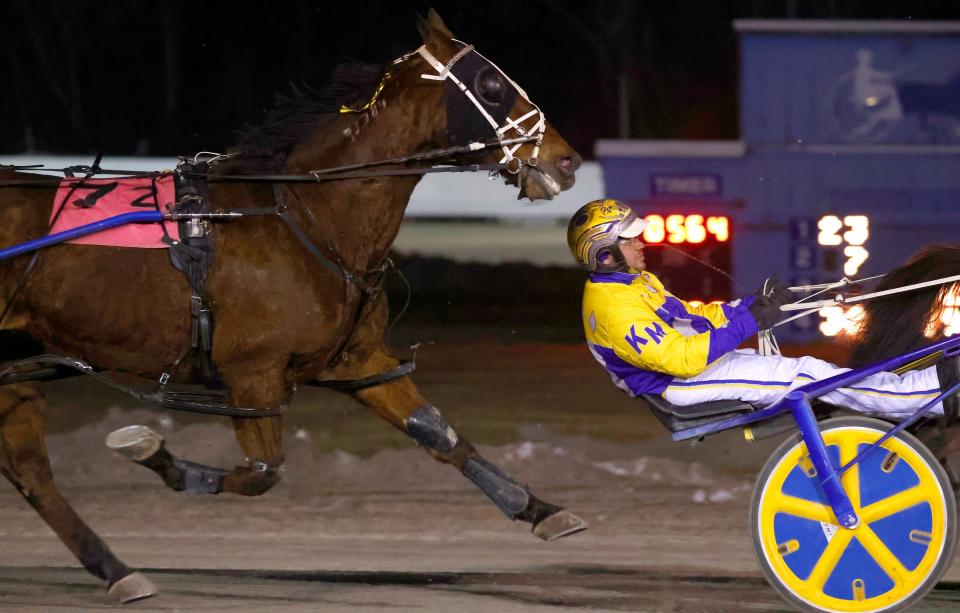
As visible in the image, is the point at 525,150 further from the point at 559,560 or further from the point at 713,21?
the point at 713,21

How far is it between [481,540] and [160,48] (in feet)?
79.5

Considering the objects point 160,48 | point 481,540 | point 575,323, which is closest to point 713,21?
point 160,48

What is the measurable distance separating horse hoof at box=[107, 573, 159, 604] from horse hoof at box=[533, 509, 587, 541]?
136 centimetres

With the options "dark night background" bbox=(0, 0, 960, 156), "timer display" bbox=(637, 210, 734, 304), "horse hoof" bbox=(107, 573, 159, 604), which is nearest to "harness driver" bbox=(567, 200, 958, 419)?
"horse hoof" bbox=(107, 573, 159, 604)

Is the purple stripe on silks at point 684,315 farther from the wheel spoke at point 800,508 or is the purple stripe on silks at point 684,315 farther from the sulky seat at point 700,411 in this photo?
the wheel spoke at point 800,508

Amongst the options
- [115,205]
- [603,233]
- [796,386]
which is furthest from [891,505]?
[115,205]

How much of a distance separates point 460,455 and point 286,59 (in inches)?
948

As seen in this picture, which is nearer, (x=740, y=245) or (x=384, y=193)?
(x=384, y=193)

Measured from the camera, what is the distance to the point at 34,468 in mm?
5473

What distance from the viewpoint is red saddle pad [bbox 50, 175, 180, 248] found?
5.22 m

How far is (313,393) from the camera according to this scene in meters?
9.95

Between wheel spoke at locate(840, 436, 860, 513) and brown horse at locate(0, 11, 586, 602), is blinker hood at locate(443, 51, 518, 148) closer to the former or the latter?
brown horse at locate(0, 11, 586, 602)

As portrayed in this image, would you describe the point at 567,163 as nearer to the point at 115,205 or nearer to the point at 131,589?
the point at 115,205

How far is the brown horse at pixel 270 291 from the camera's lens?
5176 mm
